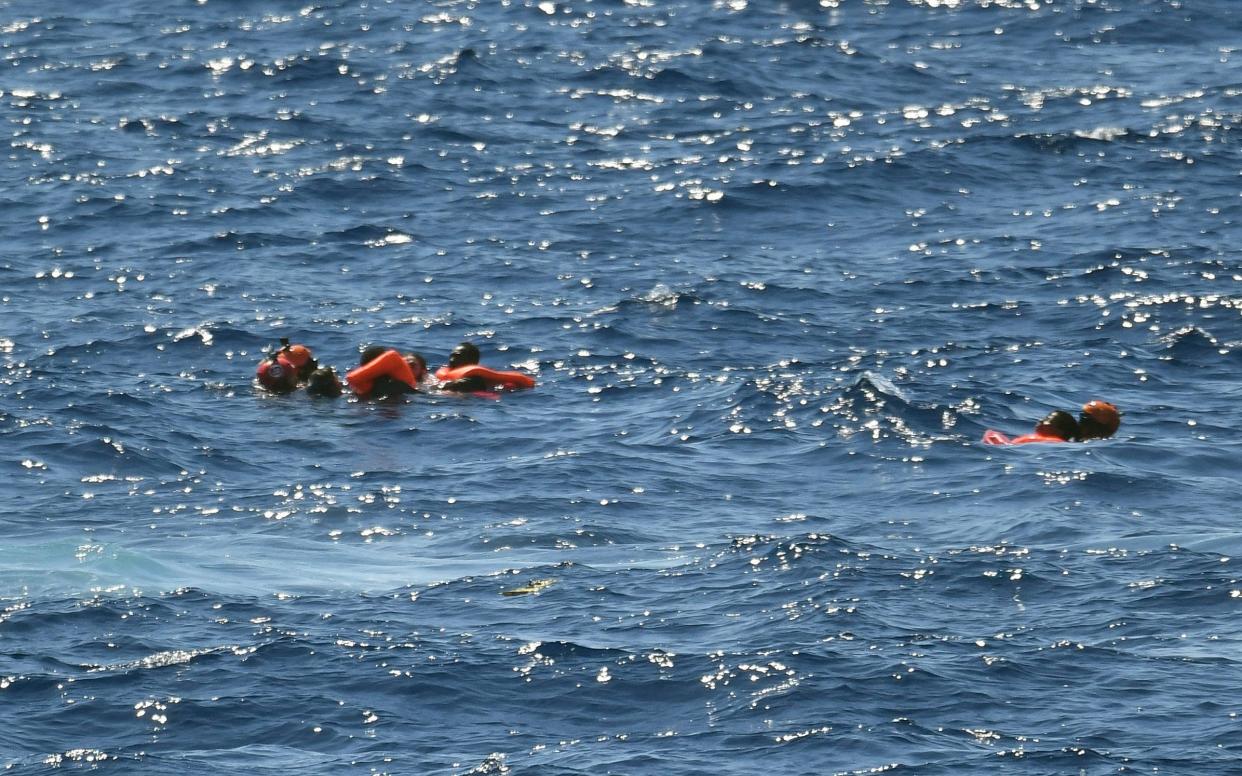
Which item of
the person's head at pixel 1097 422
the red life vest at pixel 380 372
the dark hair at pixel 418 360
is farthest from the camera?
the dark hair at pixel 418 360

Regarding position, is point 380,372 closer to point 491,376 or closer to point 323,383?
point 323,383

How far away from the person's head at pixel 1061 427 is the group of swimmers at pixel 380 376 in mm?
6448

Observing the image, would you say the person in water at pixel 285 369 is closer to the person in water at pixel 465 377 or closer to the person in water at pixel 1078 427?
the person in water at pixel 465 377

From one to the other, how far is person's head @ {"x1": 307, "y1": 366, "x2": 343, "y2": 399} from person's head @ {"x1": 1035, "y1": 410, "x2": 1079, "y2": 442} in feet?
27.3

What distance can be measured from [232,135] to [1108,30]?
18.9 metres

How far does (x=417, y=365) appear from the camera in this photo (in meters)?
25.1

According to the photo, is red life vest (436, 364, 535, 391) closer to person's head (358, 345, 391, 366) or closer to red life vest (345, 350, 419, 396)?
red life vest (345, 350, 419, 396)

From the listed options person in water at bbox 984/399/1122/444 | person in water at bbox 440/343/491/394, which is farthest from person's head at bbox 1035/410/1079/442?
person in water at bbox 440/343/491/394

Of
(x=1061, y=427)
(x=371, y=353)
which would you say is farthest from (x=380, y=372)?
(x=1061, y=427)

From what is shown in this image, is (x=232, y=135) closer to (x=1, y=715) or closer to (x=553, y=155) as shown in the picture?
(x=553, y=155)

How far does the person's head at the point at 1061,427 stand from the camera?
22.2 meters

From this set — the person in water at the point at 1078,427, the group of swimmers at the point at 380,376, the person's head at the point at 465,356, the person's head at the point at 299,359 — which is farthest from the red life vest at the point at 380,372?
the person in water at the point at 1078,427

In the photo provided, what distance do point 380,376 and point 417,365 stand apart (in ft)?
2.47

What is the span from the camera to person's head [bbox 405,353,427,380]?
25.1 meters
